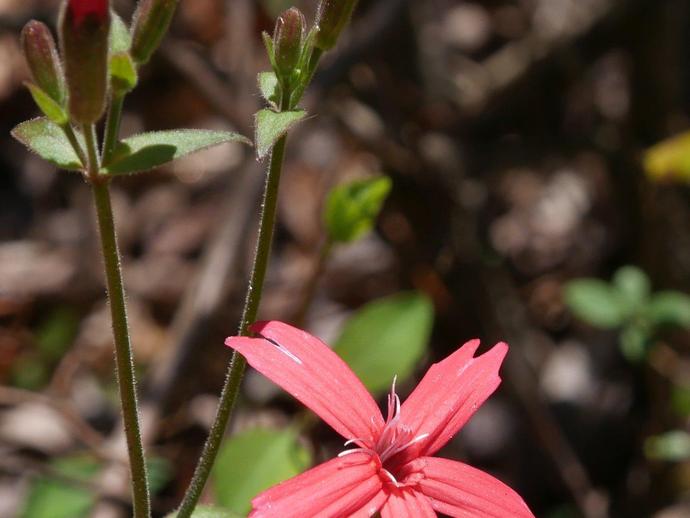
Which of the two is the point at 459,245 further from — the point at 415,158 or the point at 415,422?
the point at 415,422

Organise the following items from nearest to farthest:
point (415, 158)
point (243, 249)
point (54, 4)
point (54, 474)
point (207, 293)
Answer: point (54, 474) < point (207, 293) < point (243, 249) < point (415, 158) < point (54, 4)

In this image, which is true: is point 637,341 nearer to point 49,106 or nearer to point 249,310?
point 249,310

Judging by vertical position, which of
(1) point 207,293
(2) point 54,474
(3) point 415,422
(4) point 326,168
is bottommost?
(3) point 415,422

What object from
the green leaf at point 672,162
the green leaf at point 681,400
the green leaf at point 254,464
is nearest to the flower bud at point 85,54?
the green leaf at point 254,464

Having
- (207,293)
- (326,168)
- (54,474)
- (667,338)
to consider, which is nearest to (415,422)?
(54,474)

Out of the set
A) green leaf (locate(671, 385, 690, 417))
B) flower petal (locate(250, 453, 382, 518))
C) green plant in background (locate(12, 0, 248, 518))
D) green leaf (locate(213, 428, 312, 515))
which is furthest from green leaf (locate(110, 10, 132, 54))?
green leaf (locate(671, 385, 690, 417))

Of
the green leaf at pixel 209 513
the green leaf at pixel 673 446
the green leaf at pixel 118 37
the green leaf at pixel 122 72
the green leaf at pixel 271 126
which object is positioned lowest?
the green leaf at pixel 209 513

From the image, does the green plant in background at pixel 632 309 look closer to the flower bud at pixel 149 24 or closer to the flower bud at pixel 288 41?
the flower bud at pixel 288 41
